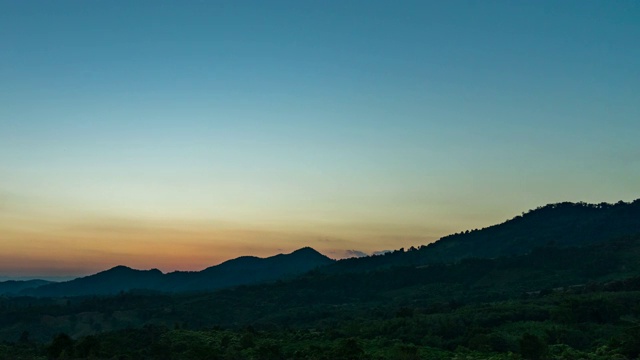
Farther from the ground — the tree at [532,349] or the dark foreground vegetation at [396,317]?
the dark foreground vegetation at [396,317]

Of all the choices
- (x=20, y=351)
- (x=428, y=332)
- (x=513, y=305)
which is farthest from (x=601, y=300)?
(x=20, y=351)

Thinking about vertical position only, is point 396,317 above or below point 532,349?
above

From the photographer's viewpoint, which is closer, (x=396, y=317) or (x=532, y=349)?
(x=532, y=349)

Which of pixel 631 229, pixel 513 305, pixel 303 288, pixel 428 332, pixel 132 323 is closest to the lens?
pixel 428 332

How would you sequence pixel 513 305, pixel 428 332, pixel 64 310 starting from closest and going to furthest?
pixel 428 332
pixel 513 305
pixel 64 310

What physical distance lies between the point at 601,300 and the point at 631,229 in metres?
137

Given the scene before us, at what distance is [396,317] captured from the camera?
64125 millimetres

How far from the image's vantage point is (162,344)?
47.4m

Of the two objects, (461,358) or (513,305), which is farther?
(513,305)

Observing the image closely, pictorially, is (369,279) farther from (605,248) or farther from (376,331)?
(376,331)

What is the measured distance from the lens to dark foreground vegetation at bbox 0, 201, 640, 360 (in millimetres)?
42469

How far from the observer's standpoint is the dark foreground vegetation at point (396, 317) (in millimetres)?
42469

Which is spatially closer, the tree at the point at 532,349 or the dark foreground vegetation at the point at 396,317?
the tree at the point at 532,349

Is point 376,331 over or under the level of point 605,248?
under
